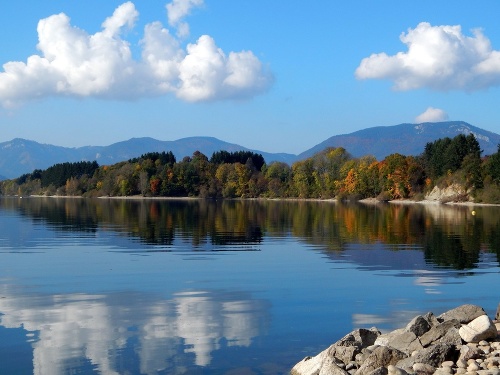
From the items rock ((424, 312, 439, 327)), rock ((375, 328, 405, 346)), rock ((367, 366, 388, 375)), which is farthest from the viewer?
rock ((424, 312, 439, 327))

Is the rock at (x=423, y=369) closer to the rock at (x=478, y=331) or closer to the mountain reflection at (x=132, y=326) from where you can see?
the rock at (x=478, y=331)

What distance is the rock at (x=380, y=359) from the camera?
12.4 meters

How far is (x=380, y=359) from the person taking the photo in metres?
12.5

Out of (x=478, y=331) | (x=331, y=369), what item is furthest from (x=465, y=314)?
(x=331, y=369)

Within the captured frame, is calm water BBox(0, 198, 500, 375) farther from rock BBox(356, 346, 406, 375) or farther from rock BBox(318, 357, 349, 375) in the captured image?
rock BBox(356, 346, 406, 375)

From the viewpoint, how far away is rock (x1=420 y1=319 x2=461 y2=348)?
1337cm

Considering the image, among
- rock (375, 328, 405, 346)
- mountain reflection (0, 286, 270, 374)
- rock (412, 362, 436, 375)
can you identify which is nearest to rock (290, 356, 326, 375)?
rock (375, 328, 405, 346)

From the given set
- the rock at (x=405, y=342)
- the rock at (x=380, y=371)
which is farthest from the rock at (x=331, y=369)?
the rock at (x=405, y=342)

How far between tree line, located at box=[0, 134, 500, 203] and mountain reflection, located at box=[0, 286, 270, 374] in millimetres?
A: 101770

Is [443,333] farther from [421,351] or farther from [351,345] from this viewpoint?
[351,345]

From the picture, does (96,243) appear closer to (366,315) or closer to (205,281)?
(205,281)

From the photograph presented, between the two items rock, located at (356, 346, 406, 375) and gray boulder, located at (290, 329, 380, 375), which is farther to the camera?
gray boulder, located at (290, 329, 380, 375)

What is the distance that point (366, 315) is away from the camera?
19047 millimetres

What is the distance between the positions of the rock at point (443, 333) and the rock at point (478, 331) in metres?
0.18
